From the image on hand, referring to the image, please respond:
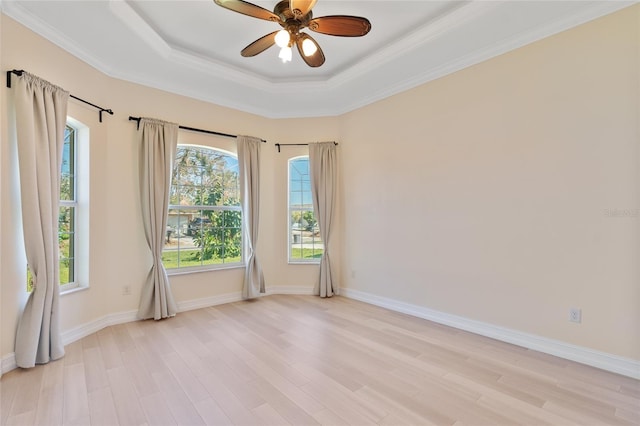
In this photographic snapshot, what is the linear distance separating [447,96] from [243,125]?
9.60 feet

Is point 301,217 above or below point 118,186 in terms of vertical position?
below

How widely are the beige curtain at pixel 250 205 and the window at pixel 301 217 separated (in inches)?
25.5

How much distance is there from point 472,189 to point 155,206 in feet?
12.2

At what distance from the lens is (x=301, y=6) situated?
2207 mm

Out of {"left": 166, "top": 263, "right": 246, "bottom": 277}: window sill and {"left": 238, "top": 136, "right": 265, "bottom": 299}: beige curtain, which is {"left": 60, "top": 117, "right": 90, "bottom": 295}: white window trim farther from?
{"left": 238, "top": 136, "right": 265, "bottom": 299}: beige curtain

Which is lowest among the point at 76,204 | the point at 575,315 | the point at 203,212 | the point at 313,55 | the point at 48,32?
the point at 575,315

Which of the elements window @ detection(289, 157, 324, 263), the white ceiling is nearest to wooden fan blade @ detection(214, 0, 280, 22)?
the white ceiling

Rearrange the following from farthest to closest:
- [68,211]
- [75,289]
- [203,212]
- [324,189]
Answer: [324,189], [203,212], [68,211], [75,289]

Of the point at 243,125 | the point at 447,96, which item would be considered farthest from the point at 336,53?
the point at 243,125

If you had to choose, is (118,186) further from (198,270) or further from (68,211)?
(198,270)

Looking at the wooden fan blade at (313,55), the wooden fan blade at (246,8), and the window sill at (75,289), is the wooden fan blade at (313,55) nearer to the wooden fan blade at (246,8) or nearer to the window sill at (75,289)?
the wooden fan blade at (246,8)

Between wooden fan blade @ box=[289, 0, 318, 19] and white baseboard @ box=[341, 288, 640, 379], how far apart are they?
11.1ft

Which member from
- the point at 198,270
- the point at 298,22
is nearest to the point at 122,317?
the point at 198,270

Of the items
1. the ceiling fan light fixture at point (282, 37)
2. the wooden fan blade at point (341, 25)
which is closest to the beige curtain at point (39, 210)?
the ceiling fan light fixture at point (282, 37)
